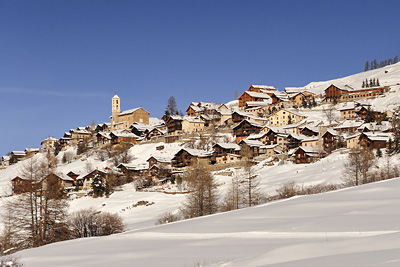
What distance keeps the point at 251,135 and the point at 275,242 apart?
75440 millimetres

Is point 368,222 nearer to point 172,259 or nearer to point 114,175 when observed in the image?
point 172,259

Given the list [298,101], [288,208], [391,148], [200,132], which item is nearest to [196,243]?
[288,208]

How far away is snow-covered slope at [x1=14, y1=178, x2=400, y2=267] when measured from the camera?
380 inches

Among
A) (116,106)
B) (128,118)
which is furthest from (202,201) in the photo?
(116,106)

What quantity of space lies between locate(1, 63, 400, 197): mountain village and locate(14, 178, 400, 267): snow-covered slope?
3480cm

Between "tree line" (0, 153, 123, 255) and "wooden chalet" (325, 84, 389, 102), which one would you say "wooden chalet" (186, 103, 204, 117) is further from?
"tree line" (0, 153, 123, 255)

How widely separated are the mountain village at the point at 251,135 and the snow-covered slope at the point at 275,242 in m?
34.8

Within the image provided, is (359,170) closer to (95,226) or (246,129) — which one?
(95,226)

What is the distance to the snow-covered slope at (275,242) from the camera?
380 inches

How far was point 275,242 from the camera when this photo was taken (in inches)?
524

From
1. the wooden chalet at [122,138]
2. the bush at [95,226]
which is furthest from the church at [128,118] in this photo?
the bush at [95,226]

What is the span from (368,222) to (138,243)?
29.8ft

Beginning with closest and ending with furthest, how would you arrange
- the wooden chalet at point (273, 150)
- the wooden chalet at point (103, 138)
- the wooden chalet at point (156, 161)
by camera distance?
the wooden chalet at point (273, 150)
the wooden chalet at point (156, 161)
the wooden chalet at point (103, 138)

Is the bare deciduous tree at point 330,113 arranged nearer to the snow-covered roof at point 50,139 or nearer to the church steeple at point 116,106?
the church steeple at point 116,106
